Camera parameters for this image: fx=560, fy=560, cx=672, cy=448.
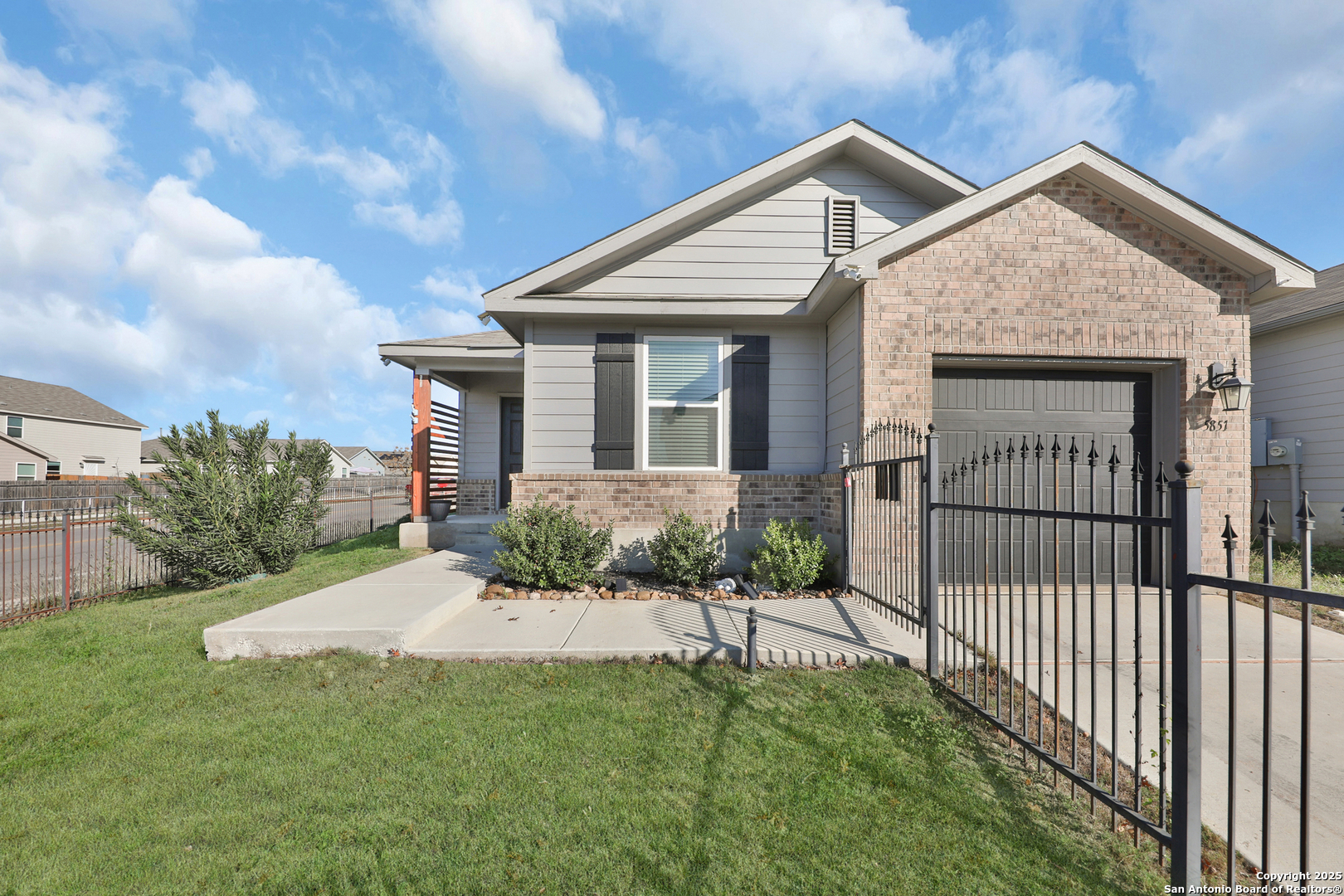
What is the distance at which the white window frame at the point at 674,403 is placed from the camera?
758 cm

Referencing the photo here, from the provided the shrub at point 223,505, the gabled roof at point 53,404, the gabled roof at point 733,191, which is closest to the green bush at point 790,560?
the gabled roof at point 733,191

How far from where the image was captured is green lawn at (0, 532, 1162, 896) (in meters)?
2.26

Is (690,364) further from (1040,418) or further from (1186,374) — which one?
(1186,374)

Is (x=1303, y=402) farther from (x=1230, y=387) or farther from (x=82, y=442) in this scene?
(x=82, y=442)

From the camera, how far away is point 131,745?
10.7 feet

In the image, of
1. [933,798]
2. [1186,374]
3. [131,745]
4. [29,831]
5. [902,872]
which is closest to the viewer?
[902,872]

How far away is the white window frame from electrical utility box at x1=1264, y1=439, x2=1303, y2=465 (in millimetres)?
10457

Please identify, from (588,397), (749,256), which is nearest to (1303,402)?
(749,256)

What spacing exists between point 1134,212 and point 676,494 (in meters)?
6.19

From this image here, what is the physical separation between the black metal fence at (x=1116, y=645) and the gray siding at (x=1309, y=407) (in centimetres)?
565

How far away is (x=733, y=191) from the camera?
23.9 ft

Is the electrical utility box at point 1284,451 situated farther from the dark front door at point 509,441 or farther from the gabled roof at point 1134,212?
the dark front door at point 509,441

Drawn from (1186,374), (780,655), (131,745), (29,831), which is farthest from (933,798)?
(1186,374)

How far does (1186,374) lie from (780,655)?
230 inches
